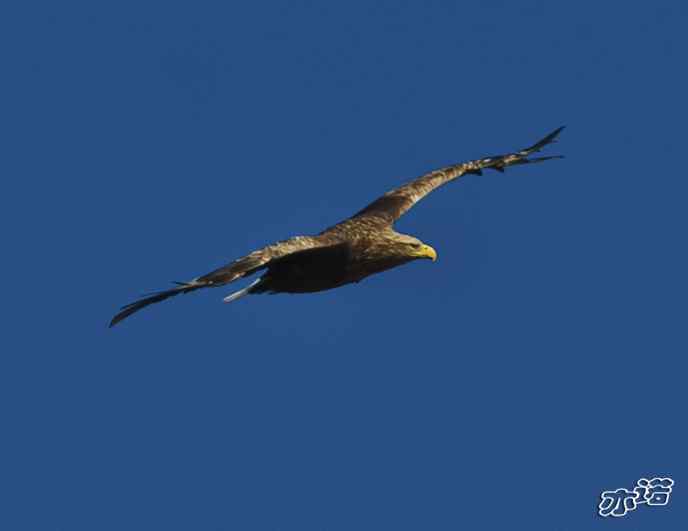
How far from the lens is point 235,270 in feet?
55.1

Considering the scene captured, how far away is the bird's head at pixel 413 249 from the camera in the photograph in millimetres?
19438

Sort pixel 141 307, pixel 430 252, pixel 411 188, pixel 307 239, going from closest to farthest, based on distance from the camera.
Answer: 1. pixel 141 307
2. pixel 307 239
3. pixel 430 252
4. pixel 411 188

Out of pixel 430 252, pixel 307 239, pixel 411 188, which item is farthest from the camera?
pixel 411 188

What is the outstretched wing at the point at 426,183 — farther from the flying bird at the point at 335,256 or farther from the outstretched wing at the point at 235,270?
the outstretched wing at the point at 235,270

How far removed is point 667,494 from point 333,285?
509cm

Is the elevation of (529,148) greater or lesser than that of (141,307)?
greater

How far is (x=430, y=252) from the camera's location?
19531 millimetres

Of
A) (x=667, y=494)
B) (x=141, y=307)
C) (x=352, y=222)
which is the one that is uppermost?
(x=352, y=222)

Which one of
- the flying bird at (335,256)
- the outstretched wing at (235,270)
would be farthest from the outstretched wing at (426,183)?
the outstretched wing at (235,270)

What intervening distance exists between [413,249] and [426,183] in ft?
10.2

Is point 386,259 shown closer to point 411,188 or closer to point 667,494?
point 411,188

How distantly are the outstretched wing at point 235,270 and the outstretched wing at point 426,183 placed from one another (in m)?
2.41

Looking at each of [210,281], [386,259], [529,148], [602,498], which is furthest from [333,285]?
[529,148]

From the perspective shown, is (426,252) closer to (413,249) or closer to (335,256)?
(413,249)
